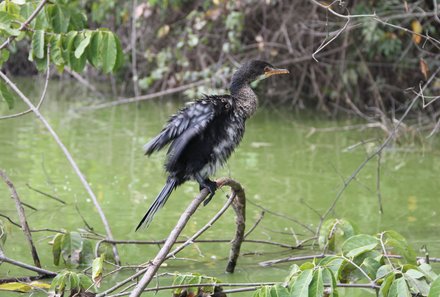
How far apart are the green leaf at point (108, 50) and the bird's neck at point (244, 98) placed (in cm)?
60

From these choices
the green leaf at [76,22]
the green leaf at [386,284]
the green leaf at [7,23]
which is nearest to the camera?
the green leaf at [386,284]

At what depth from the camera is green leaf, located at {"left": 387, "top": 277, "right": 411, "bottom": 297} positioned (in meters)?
2.38

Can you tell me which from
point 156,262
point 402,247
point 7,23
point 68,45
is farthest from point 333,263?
point 7,23

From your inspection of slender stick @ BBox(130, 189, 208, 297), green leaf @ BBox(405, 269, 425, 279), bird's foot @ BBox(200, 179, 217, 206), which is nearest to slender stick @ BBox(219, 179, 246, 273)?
bird's foot @ BBox(200, 179, 217, 206)

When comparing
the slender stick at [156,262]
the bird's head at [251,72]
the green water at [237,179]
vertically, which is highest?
the bird's head at [251,72]

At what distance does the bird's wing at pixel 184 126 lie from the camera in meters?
3.17

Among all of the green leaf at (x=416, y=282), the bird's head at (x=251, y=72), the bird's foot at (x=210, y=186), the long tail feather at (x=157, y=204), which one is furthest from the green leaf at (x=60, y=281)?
the bird's head at (x=251, y=72)

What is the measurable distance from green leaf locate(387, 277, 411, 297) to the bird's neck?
1.25 meters

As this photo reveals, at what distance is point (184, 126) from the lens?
3.20 metres

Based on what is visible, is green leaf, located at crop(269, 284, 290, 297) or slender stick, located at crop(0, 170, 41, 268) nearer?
green leaf, located at crop(269, 284, 290, 297)

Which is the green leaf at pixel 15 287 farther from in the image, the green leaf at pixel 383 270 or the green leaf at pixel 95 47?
the green leaf at pixel 383 270

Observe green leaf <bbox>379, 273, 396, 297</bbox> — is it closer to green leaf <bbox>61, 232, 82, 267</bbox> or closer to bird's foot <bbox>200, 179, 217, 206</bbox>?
bird's foot <bbox>200, 179, 217, 206</bbox>

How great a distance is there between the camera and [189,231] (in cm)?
471

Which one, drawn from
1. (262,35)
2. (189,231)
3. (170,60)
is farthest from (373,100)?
(189,231)
